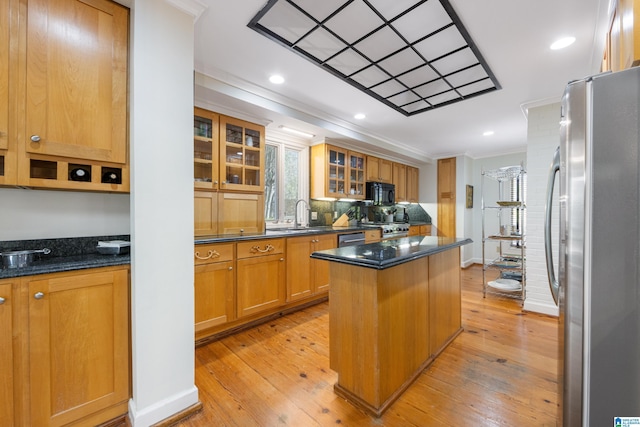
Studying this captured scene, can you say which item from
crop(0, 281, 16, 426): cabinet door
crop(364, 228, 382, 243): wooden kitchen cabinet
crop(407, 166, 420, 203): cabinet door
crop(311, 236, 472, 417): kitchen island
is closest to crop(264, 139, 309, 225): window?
crop(364, 228, 382, 243): wooden kitchen cabinet

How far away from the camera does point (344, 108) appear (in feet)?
10.7

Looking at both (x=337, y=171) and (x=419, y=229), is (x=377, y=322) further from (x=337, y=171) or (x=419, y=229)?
(x=419, y=229)

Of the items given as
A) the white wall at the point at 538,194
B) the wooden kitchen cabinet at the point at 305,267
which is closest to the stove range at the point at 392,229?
the wooden kitchen cabinet at the point at 305,267

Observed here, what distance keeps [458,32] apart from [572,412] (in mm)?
2227

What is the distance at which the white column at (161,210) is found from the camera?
1416 millimetres

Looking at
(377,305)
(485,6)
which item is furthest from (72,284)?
(485,6)

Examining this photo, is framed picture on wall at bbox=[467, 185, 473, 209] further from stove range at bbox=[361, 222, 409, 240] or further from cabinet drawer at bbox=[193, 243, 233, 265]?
cabinet drawer at bbox=[193, 243, 233, 265]

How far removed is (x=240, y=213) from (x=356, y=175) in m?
2.31

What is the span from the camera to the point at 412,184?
604 cm

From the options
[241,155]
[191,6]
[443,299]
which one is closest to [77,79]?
[191,6]

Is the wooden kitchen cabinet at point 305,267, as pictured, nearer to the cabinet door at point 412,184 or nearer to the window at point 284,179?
the window at point 284,179

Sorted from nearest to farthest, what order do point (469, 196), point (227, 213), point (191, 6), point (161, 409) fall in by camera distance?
point (161, 409)
point (191, 6)
point (227, 213)
point (469, 196)

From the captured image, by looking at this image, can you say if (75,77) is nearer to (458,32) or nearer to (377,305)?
(377,305)

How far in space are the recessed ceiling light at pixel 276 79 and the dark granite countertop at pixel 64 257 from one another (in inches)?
71.8
